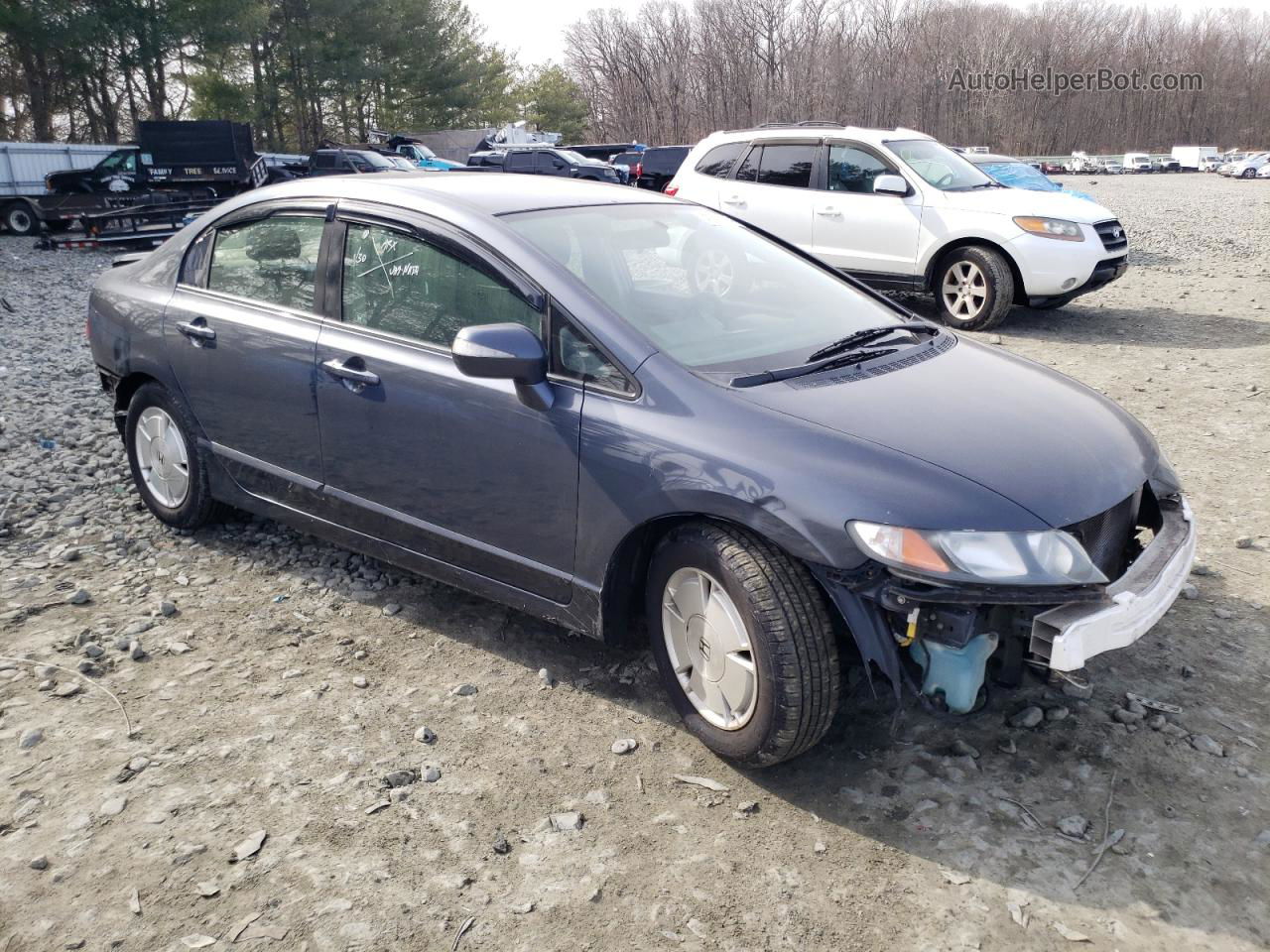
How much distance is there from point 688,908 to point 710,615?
2.61 ft

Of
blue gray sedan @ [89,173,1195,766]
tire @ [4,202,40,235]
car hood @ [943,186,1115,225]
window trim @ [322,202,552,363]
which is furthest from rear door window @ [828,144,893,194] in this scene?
tire @ [4,202,40,235]

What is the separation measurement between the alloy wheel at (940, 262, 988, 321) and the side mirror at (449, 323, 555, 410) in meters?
7.45

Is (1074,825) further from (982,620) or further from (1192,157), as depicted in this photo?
(1192,157)

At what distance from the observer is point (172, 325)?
4.33 m

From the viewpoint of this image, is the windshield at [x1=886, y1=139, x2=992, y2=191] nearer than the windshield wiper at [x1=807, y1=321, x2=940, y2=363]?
No

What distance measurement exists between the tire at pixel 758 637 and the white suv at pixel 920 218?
279 inches

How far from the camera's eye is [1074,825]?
2795 millimetres

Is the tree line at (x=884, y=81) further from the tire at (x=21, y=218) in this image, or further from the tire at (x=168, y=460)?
the tire at (x=168, y=460)

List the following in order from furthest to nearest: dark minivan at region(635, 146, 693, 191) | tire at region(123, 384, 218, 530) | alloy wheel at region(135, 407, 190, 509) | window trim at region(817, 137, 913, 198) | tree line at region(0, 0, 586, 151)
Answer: tree line at region(0, 0, 586, 151) → dark minivan at region(635, 146, 693, 191) → window trim at region(817, 137, 913, 198) → alloy wheel at region(135, 407, 190, 509) → tire at region(123, 384, 218, 530)

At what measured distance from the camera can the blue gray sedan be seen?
2.68 m

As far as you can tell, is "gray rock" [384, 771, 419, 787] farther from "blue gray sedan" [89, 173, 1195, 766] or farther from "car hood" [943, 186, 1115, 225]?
"car hood" [943, 186, 1115, 225]

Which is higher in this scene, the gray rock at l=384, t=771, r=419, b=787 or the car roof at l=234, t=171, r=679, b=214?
the car roof at l=234, t=171, r=679, b=214

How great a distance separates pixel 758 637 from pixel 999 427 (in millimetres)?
975
